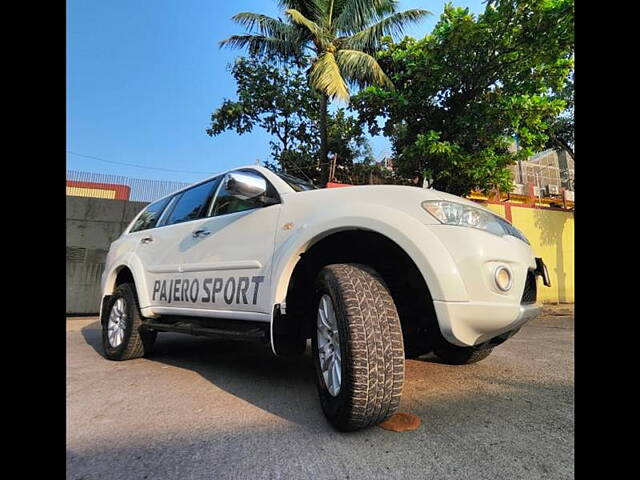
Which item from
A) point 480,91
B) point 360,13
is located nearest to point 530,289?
point 480,91

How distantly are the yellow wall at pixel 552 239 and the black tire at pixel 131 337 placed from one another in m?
7.55

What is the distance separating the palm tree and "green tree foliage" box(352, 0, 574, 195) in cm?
239

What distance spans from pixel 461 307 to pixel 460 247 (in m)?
0.28

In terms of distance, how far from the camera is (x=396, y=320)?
1.77 meters

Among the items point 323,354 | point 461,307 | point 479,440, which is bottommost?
point 479,440

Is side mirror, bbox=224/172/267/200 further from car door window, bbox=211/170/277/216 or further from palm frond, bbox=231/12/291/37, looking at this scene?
palm frond, bbox=231/12/291/37

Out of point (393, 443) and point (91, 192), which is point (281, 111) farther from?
point (393, 443)

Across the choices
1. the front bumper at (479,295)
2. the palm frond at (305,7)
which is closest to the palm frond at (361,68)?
the palm frond at (305,7)

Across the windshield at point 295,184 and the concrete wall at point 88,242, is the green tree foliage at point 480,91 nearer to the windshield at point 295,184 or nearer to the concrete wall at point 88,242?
the windshield at point 295,184
